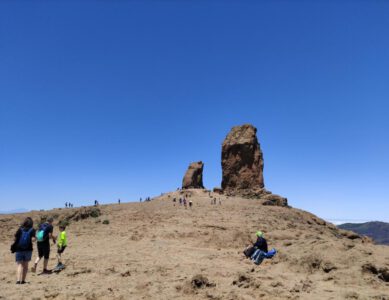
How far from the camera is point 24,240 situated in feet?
33.6

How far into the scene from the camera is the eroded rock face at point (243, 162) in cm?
6056

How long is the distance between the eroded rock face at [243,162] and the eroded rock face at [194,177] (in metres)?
8.01

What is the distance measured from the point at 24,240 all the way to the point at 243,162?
2086 inches

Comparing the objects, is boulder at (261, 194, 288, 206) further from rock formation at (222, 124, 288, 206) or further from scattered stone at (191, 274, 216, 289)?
scattered stone at (191, 274, 216, 289)

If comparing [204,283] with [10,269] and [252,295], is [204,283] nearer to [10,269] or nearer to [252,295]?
[252,295]

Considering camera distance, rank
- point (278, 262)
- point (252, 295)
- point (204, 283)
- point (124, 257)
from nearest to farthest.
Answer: point (252, 295), point (204, 283), point (278, 262), point (124, 257)

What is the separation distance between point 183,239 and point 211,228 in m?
3.14

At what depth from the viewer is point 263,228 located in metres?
23.9

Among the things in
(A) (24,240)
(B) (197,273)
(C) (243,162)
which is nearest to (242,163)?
(C) (243,162)

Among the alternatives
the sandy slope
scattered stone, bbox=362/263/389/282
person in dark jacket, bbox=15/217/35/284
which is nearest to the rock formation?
the sandy slope

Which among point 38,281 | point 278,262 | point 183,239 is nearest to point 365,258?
point 278,262

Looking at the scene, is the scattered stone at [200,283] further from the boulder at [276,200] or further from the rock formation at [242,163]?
the rock formation at [242,163]

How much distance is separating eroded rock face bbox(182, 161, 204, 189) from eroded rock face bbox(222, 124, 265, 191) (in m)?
8.01

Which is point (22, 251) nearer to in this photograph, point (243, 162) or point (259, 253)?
point (259, 253)
